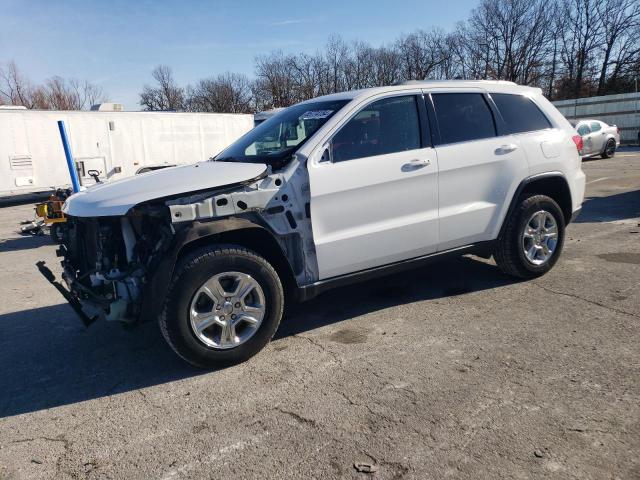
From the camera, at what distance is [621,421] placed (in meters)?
2.57

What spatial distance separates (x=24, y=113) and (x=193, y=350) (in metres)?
15.0

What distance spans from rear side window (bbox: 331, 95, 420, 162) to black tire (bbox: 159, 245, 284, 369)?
1.07m

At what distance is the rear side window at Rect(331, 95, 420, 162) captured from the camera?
3.78 m

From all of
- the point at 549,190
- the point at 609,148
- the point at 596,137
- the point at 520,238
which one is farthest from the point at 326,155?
the point at 609,148

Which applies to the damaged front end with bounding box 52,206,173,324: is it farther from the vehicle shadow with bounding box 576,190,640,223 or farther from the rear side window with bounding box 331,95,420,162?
the vehicle shadow with bounding box 576,190,640,223

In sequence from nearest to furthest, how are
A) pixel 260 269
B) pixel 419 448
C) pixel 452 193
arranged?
pixel 419 448 < pixel 260 269 < pixel 452 193

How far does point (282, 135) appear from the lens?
13.7ft

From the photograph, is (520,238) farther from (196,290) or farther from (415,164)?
(196,290)

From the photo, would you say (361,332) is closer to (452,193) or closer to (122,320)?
(452,193)

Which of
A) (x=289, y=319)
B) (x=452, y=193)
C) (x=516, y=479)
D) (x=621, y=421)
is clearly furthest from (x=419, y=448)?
(x=452, y=193)

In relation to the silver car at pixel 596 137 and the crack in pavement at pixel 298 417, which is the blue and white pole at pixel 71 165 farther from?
the silver car at pixel 596 137

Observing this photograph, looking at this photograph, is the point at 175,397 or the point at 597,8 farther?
the point at 597,8

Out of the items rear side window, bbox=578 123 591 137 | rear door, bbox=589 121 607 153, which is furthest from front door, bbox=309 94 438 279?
rear door, bbox=589 121 607 153

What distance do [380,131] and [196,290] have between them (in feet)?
6.44
